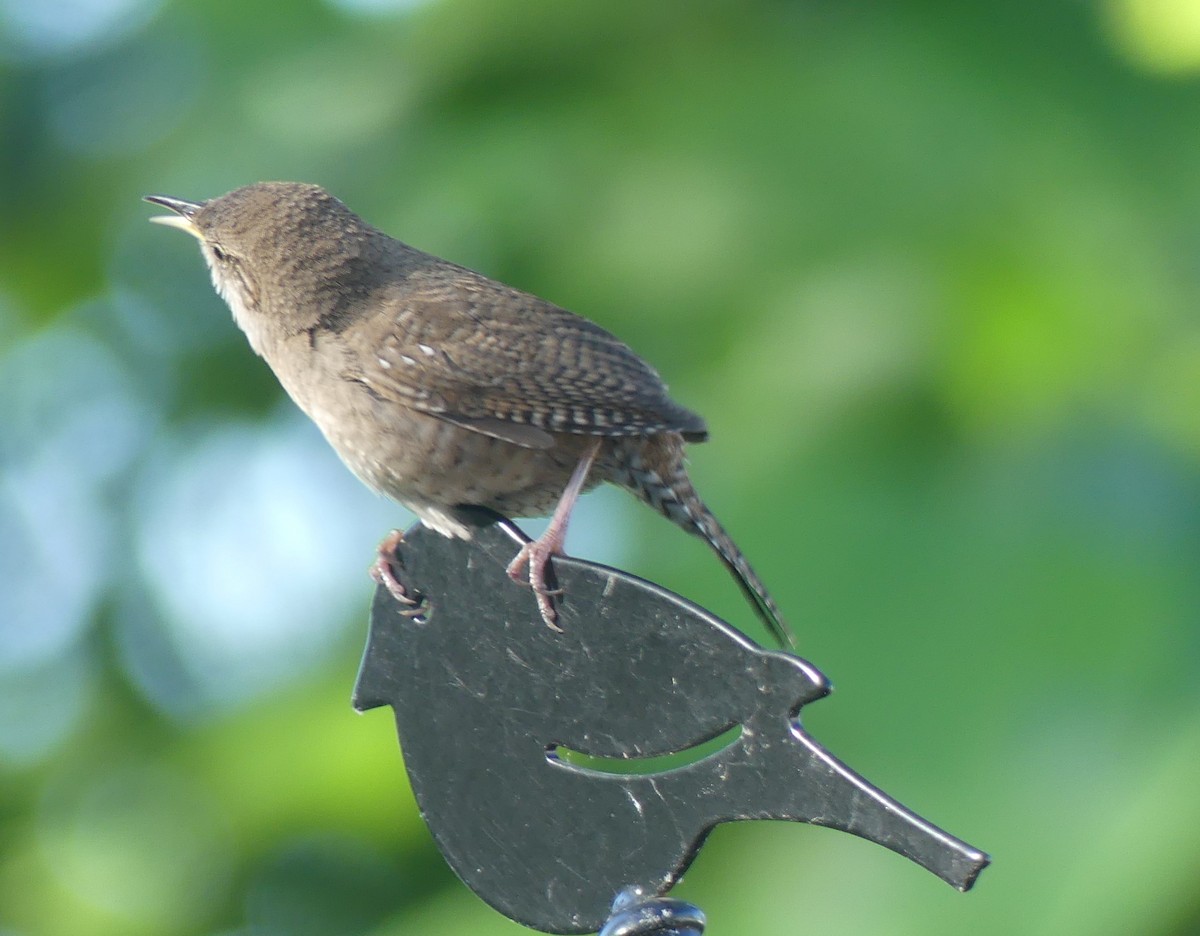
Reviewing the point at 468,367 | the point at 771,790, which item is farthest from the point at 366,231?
the point at 771,790

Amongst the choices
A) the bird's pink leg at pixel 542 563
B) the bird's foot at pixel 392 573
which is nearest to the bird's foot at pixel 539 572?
the bird's pink leg at pixel 542 563

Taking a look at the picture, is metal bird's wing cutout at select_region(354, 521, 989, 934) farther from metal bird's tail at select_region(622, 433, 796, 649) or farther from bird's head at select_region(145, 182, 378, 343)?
bird's head at select_region(145, 182, 378, 343)


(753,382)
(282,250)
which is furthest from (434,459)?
(753,382)

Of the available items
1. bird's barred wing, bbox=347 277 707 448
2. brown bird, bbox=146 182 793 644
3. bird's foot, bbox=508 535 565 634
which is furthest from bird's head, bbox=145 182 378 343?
bird's foot, bbox=508 535 565 634

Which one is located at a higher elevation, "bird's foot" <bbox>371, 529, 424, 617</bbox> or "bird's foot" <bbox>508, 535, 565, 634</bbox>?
"bird's foot" <bbox>508, 535, 565, 634</bbox>

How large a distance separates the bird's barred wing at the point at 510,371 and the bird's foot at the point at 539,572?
47 centimetres

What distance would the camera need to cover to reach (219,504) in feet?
14.5

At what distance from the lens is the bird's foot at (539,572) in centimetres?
149

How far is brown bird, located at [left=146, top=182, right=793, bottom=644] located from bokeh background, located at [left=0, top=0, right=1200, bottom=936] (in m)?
1.69

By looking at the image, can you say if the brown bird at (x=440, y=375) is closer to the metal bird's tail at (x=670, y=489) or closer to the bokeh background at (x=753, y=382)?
the metal bird's tail at (x=670, y=489)

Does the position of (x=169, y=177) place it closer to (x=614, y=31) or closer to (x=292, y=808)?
(x=614, y=31)

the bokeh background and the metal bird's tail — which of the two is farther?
the bokeh background

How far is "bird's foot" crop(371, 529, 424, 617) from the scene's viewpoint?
1.60m

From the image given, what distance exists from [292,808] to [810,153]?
2682mm
